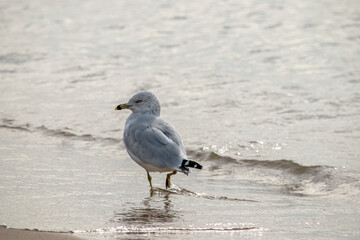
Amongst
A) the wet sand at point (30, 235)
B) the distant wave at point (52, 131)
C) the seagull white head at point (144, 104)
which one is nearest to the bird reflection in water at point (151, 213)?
the wet sand at point (30, 235)

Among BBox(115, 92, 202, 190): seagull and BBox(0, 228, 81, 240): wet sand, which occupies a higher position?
BBox(115, 92, 202, 190): seagull

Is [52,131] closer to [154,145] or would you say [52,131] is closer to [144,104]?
[144,104]

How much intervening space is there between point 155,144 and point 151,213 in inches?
29.5

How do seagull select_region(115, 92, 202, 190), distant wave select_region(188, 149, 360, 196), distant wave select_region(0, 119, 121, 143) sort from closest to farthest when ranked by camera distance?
1. seagull select_region(115, 92, 202, 190)
2. distant wave select_region(188, 149, 360, 196)
3. distant wave select_region(0, 119, 121, 143)

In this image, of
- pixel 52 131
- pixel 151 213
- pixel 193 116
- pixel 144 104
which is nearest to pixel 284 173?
pixel 144 104

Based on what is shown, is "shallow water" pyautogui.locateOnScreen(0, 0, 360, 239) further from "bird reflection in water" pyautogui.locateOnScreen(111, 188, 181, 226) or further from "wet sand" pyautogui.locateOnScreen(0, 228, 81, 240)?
"wet sand" pyautogui.locateOnScreen(0, 228, 81, 240)

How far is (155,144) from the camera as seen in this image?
18.6 feet

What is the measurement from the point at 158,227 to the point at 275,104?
15.3ft

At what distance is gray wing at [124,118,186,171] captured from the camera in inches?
220

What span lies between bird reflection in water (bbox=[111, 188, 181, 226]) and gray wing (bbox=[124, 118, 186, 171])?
29cm

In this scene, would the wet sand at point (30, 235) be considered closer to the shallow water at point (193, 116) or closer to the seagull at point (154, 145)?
the shallow water at point (193, 116)

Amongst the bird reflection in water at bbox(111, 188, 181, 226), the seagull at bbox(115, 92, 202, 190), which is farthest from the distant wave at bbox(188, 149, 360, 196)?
the bird reflection in water at bbox(111, 188, 181, 226)

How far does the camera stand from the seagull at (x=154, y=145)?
555 cm

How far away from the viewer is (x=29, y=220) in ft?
15.4
